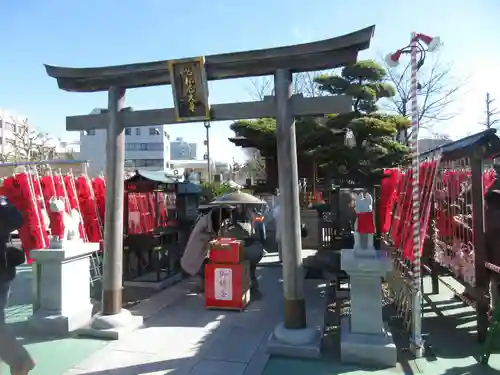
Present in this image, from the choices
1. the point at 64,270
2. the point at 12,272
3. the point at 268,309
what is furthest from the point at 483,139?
the point at 64,270

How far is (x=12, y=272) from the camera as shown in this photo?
143 inches

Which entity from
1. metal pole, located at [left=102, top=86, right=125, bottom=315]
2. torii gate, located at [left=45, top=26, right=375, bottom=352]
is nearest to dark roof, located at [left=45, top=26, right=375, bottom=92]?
torii gate, located at [left=45, top=26, right=375, bottom=352]

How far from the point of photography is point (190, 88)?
547 centimetres

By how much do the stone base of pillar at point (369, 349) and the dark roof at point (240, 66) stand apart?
357 centimetres

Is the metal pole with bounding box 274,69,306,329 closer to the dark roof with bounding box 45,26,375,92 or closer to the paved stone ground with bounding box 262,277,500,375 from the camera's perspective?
the paved stone ground with bounding box 262,277,500,375

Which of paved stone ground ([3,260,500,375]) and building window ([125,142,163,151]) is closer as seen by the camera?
paved stone ground ([3,260,500,375])

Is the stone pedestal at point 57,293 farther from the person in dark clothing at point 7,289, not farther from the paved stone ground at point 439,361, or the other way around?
the paved stone ground at point 439,361

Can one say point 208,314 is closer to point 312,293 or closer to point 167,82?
point 312,293

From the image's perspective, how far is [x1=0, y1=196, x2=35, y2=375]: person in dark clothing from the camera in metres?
3.48

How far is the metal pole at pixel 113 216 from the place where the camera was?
225 inches

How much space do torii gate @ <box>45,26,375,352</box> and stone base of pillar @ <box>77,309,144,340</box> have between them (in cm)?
11

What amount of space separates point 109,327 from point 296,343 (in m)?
2.73

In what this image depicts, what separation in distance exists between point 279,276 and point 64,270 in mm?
5293

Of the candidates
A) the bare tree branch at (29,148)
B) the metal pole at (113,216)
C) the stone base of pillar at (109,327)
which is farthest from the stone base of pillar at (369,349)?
the bare tree branch at (29,148)
